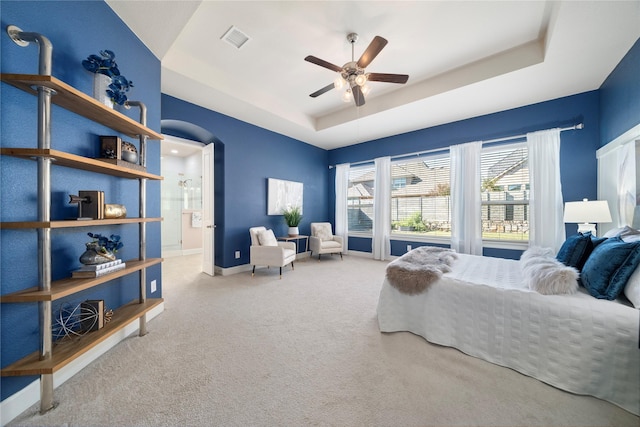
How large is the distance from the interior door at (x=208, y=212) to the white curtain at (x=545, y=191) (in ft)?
17.1

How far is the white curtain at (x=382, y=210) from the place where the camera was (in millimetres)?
5145

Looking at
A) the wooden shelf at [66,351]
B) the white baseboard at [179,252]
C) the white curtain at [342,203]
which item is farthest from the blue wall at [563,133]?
the white baseboard at [179,252]

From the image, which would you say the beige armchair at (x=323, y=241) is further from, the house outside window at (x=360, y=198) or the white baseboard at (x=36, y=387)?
the white baseboard at (x=36, y=387)

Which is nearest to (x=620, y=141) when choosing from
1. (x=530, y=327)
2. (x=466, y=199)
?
(x=466, y=199)

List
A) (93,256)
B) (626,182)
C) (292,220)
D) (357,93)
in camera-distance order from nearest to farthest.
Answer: (93,256) → (626,182) → (357,93) → (292,220)

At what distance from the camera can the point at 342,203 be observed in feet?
19.3

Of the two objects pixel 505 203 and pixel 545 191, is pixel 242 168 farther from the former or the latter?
pixel 545 191

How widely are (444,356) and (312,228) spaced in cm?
387

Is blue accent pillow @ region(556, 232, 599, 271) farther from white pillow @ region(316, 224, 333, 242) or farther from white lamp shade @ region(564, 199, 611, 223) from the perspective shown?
white pillow @ region(316, 224, 333, 242)

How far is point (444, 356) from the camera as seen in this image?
177 cm

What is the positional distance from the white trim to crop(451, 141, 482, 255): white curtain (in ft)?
4.47

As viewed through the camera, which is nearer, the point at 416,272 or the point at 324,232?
Result: the point at 416,272

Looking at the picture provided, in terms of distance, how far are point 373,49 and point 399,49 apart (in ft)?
2.91

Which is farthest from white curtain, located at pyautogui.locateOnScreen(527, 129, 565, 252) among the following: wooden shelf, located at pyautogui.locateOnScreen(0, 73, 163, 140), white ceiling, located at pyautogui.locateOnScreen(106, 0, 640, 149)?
wooden shelf, located at pyautogui.locateOnScreen(0, 73, 163, 140)
